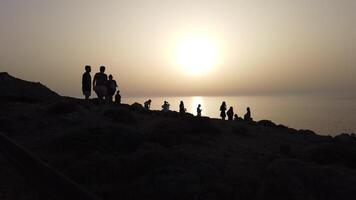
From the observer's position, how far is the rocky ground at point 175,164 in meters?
9.72

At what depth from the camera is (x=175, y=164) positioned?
11586 millimetres

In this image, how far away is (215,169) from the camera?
11422mm

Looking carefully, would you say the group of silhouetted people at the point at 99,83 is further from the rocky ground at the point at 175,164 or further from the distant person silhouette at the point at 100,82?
the rocky ground at the point at 175,164

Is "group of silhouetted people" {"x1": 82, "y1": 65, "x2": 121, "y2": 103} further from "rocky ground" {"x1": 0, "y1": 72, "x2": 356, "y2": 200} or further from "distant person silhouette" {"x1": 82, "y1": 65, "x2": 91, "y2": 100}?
"rocky ground" {"x1": 0, "y1": 72, "x2": 356, "y2": 200}

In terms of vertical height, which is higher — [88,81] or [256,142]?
[88,81]

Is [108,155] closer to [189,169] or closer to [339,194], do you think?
[189,169]

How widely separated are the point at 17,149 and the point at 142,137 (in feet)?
15.9

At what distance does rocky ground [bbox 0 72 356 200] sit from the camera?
9.72 m

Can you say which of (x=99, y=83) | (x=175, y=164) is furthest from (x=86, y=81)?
(x=175, y=164)

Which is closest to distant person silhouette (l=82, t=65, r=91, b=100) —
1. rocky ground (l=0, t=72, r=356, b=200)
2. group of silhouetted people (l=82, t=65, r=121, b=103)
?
group of silhouetted people (l=82, t=65, r=121, b=103)

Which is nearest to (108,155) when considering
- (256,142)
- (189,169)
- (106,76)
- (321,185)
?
(189,169)

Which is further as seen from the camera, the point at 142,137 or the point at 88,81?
the point at 88,81

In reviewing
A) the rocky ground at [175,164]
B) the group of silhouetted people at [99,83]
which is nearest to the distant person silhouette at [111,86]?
the group of silhouetted people at [99,83]

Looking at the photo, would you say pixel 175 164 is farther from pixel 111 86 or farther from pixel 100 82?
pixel 111 86
